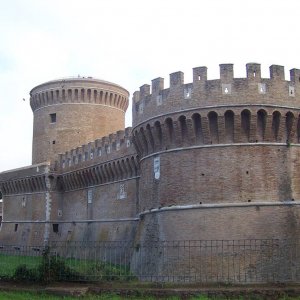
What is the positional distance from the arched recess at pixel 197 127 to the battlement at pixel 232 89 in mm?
382

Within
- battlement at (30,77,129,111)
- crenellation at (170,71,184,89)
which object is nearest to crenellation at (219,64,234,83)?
crenellation at (170,71,184,89)

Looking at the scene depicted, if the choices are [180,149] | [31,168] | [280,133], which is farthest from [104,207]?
[280,133]

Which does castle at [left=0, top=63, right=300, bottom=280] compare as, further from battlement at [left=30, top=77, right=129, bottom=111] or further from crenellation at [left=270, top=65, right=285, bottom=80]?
battlement at [left=30, top=77, right=129, bottom=111]

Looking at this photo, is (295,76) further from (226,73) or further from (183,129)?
(183,129)

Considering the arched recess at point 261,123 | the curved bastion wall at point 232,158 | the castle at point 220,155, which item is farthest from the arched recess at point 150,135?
the arched recess at point 261,123

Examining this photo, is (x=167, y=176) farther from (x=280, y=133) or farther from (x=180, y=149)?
Answer: (x=280, y=133)

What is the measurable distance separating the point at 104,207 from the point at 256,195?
1485 centimetres

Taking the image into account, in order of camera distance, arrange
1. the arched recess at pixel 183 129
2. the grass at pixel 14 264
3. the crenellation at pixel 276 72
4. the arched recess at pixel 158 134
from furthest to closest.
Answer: the arched recess at pixel 158 134
the arched recess at pixel 183 129
the crenellation at pixel 276 72
the grass at pixel 14 264

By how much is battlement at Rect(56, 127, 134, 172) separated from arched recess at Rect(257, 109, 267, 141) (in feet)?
34.1

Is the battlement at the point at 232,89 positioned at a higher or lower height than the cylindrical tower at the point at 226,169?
higher

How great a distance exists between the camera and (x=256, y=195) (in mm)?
17562

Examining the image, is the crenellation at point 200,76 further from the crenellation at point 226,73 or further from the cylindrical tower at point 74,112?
the cylindrical tower at point 74,112

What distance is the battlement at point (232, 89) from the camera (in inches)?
709

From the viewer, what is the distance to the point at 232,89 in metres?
18.0
